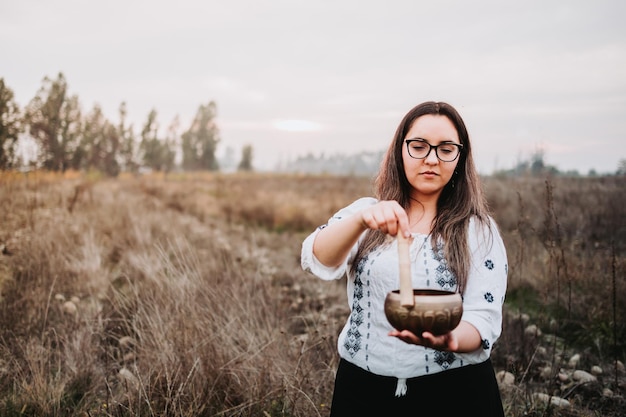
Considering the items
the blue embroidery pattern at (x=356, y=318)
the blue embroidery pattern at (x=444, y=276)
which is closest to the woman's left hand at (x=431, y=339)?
the blue embroidery pattern at (x=444, y=276)

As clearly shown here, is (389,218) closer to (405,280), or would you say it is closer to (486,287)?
(405,280)

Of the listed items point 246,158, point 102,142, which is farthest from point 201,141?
point 102,142

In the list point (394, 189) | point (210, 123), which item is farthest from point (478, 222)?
point (210, 123)

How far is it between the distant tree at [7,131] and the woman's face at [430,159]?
281 inches

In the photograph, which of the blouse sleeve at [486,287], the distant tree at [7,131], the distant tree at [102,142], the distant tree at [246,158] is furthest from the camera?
the distant tree at [246,158]

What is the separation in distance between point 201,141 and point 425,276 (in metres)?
56.0

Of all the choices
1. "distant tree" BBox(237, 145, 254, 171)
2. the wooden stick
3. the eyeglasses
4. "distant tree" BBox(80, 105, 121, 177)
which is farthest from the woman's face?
"distant tree" BBox(237, 145, 254, 171)

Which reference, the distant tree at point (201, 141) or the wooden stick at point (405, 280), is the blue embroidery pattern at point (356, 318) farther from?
the distant tree at point (201, 141)

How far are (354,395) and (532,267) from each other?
483 cm

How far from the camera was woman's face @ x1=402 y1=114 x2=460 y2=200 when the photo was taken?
1.69 m

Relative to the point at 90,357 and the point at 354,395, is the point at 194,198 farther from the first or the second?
the point at 354,395

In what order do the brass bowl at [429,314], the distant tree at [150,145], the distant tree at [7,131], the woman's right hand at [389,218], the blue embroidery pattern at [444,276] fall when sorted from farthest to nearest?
the distant tree at [150,145] < the distant tree at [7,131] < the blue embroidery pattern at [444,276] < the woman's right hand at [389,218] < the brass bowl at [429,314]

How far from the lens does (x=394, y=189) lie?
1.89m

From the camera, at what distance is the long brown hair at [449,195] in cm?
163
